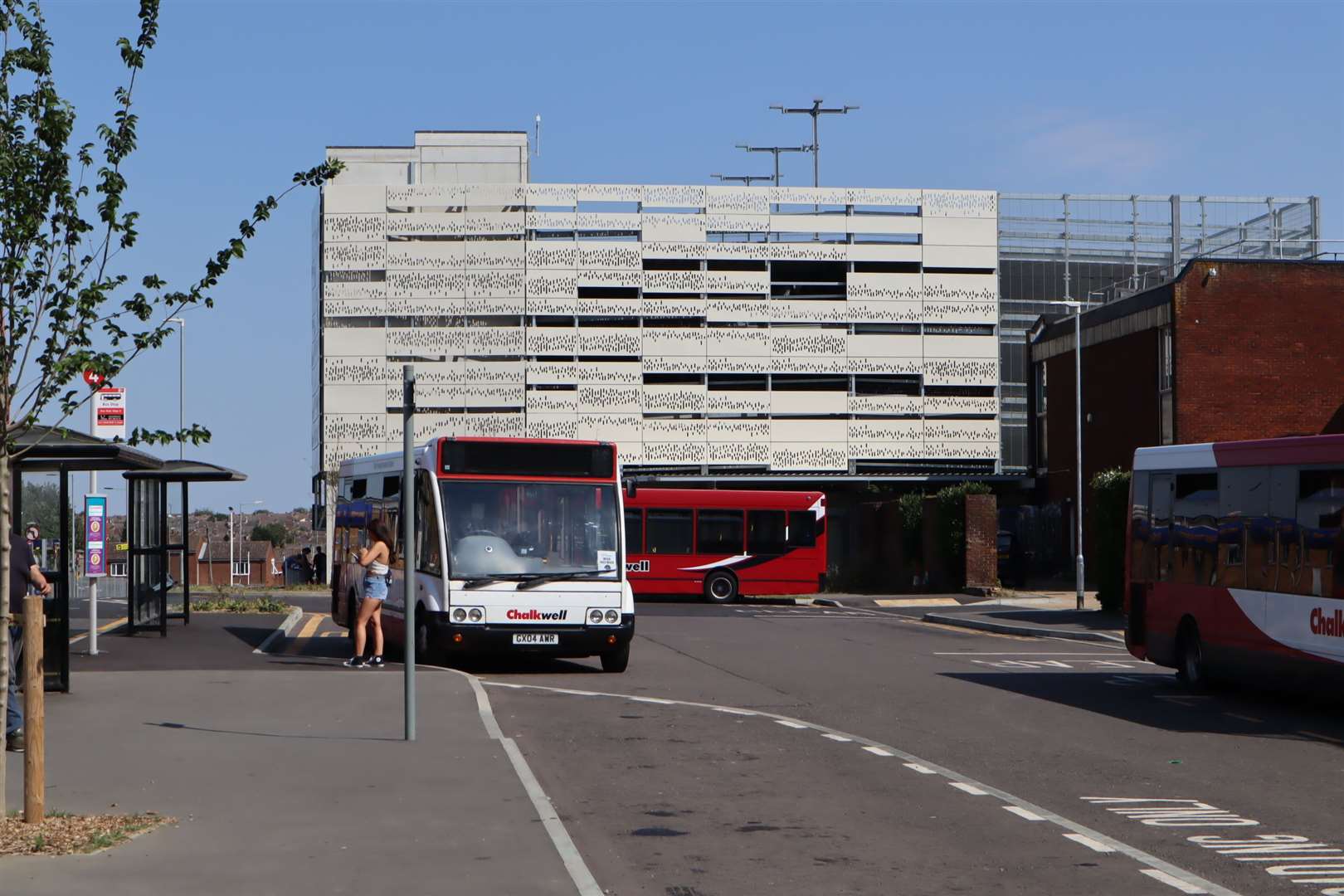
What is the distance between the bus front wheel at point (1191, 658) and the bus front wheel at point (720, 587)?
84.7ft

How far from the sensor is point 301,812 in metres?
9.41

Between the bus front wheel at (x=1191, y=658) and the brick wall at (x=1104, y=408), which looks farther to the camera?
the brick wall at (x=1104, y=408)

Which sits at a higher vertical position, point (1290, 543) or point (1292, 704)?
point (1290, 543)

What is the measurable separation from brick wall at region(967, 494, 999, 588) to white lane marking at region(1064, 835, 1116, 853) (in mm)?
38409

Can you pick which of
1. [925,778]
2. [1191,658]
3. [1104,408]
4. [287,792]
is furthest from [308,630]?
[1104,408]

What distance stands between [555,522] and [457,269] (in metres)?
59.4

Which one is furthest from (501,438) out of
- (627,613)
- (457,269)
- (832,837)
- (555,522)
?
(457,269)

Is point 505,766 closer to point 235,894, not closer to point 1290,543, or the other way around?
point 235,894

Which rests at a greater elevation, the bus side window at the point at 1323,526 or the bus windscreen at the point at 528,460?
the bus windscreen at the point at 528,460

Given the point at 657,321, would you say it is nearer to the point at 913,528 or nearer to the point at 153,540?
the point at 913,528

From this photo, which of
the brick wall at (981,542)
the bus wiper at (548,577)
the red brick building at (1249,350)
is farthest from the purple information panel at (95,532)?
the red brick building at (1249,350)

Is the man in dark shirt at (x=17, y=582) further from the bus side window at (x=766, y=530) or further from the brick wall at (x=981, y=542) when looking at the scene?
the brick wall at (x=981, y=542)


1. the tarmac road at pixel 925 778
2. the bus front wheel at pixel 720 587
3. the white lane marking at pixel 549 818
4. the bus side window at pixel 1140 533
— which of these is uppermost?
the bus side window at pixel 1140 533

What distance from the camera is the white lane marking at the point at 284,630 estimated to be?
22.6m
